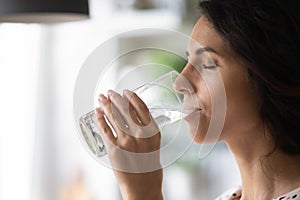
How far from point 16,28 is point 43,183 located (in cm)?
46

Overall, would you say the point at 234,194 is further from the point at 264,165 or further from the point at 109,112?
the point at 109,112

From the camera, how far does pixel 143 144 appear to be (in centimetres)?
86

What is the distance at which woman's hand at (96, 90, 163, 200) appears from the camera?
837 mm

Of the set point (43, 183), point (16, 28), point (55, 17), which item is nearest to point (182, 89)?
point (55, 17)

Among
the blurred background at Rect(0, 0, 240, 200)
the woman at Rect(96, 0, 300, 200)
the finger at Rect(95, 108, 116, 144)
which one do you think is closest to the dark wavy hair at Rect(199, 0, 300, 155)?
the woman at Rect(96, 0, 300, 200)

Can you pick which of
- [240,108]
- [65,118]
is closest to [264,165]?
[240,108]

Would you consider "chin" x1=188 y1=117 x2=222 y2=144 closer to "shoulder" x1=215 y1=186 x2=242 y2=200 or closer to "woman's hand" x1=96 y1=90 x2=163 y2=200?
"woman's hand" x1=96 y1=90 x2=163 y2=200

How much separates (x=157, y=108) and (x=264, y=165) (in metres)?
0.18

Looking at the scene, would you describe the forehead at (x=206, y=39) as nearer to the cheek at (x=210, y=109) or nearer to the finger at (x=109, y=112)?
the cheek at (x=210, y=109)

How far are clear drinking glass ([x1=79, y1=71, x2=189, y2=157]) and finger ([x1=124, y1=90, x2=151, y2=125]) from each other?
0.05 metres

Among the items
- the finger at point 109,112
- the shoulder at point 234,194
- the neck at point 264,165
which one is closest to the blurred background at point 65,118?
the shoulder at point 234,194

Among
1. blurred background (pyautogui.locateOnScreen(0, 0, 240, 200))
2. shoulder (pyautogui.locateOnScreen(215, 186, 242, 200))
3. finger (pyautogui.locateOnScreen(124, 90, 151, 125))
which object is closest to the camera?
finger (pyautogui.locateOnScreen(124, 90, 151, 125))

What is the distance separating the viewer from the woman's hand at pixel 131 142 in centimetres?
84

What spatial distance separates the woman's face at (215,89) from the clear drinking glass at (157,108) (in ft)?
0.05
